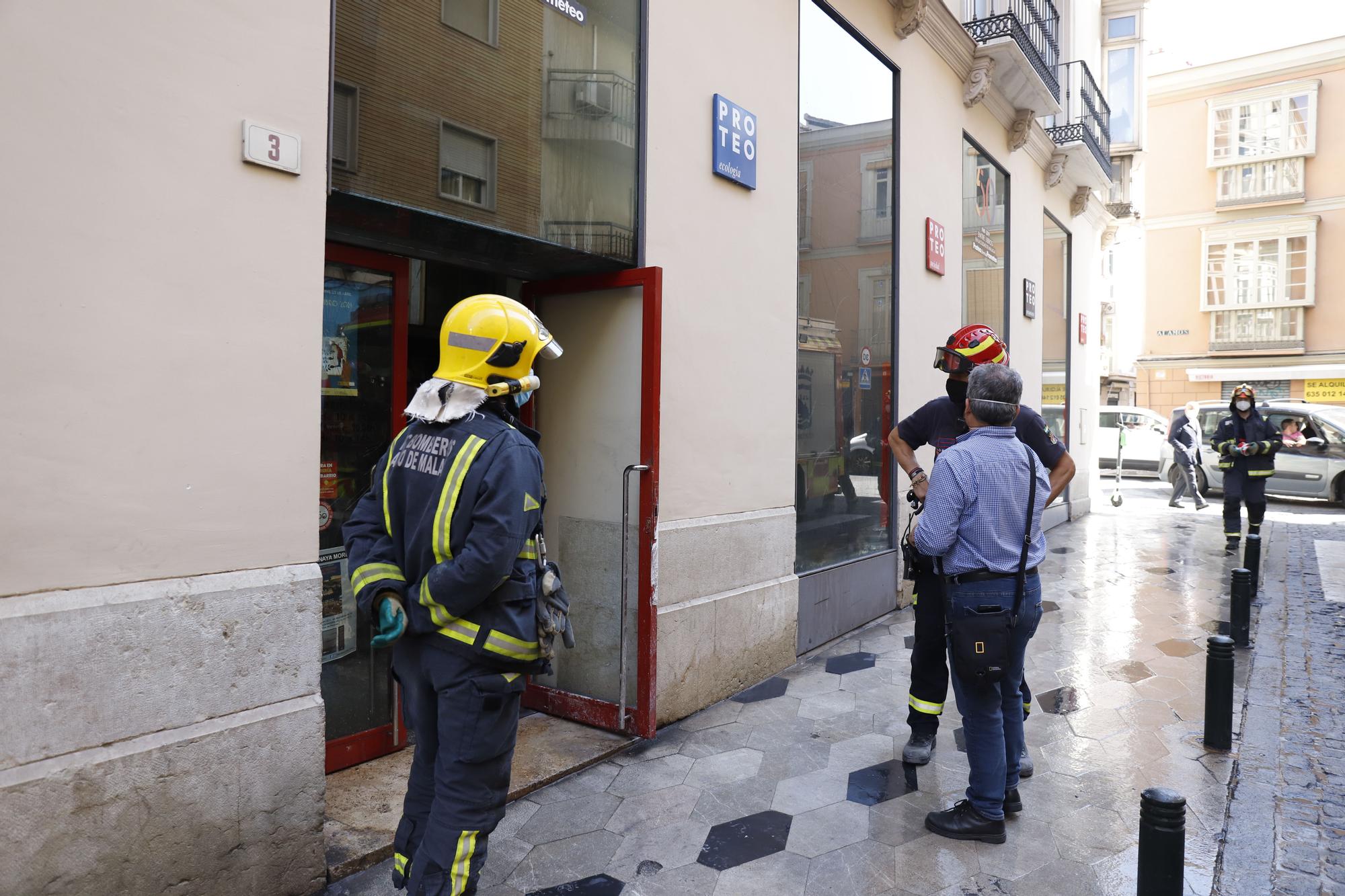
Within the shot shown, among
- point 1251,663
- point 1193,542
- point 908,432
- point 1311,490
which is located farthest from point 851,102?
point 1311,490

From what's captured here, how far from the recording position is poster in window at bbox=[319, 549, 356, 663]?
156 inches

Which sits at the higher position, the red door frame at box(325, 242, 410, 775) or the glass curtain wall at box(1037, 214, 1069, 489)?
the glass curtain wall at box(1037, 214, 1069, 489)

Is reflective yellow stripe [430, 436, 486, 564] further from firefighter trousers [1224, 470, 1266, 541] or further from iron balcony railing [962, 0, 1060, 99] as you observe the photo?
firefighter trousers [1224, 470, 1266, 541]

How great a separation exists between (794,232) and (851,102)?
1.69 meters

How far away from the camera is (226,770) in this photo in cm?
276

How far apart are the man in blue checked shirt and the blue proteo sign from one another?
244 centimetres

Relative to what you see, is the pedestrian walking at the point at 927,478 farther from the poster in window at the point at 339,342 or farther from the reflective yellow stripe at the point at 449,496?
the poster in window at the point at 339,342

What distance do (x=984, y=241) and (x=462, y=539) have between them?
9.02 metres

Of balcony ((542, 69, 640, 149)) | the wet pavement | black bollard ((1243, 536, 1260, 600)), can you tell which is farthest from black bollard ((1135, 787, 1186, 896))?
black bollard ((1243, 536, 1260, 600))

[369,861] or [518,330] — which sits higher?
[518,330]

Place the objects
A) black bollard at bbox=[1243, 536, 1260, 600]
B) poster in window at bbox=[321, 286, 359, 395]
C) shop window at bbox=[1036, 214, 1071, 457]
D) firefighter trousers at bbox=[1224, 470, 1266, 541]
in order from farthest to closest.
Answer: shop window at bbox=[1036, 214, 1071, 457], firefighter trousers at bbox=[1224, 470, 1266, 541], black bollard at bbox=[1243, 536, 1260, 600], poster in window at bbox=[321, 286, 359, 395]

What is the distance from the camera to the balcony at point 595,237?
4.24 metres

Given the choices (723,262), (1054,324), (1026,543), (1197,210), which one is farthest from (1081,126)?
(1197,210)

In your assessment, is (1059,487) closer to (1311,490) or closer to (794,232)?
(794,232)
